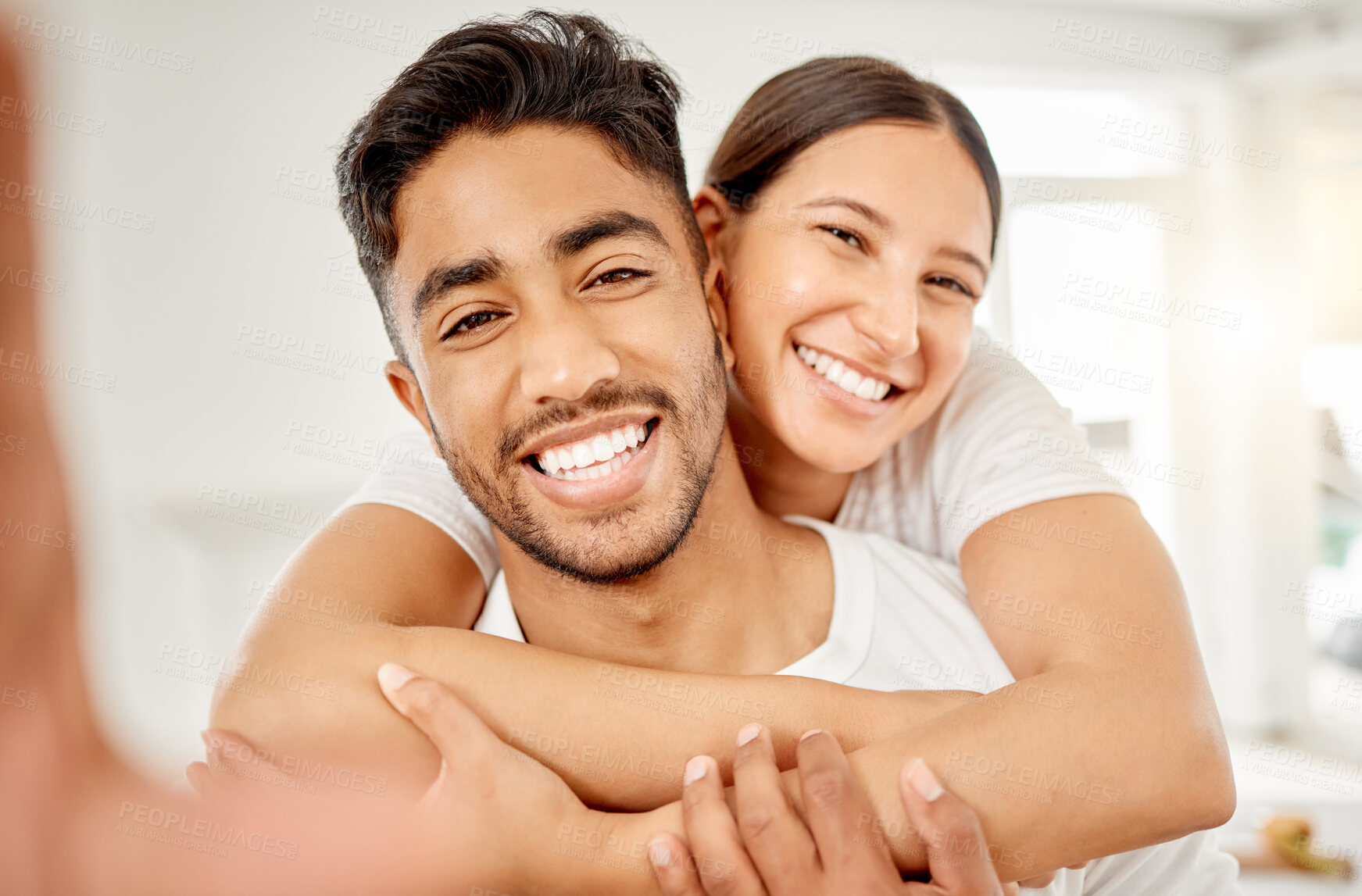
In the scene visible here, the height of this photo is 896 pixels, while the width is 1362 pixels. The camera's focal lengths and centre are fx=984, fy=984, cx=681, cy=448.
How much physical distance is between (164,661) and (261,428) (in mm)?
Result: 1041

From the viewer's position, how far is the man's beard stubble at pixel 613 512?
1.27m

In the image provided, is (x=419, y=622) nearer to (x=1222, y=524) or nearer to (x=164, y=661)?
(x=164, y=661)

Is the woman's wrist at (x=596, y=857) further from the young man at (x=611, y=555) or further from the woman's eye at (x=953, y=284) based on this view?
the woman's eye at (x=953, y=284)

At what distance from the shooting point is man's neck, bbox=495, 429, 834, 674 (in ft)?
4.55

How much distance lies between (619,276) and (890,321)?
41 centimetres

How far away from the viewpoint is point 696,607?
55.3 inches

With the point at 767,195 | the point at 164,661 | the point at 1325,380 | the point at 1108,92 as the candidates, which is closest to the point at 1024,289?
the point at 1108,92

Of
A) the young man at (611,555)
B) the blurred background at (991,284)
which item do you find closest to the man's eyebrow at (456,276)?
the young man at (611,555)

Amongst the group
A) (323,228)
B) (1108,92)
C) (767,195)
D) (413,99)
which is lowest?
(767,195)

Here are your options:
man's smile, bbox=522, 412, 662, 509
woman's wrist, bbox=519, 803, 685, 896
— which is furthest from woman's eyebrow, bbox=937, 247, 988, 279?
woman's wrist, bbox=519, 803, 685, 896

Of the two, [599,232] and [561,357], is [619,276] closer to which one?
[599,232]

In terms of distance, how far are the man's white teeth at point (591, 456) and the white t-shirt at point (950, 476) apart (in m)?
0.30

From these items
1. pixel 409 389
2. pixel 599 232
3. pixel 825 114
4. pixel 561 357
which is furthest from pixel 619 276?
pixel 825 114

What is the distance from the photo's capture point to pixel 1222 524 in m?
5.55
